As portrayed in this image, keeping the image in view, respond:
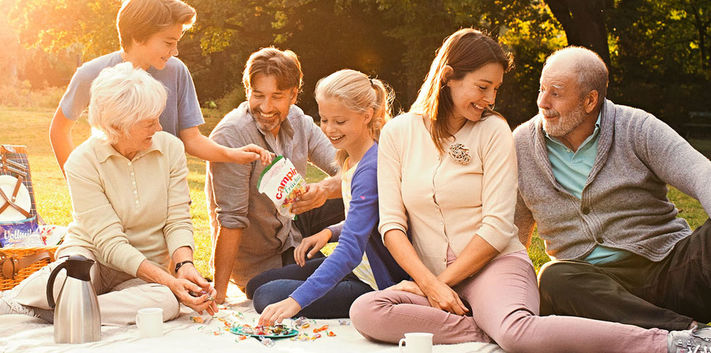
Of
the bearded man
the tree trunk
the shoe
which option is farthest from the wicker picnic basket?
the tree trunk

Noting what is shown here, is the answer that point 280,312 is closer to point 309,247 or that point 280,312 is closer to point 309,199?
point 309,247

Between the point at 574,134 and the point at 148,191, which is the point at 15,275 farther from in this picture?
the point at 574,134

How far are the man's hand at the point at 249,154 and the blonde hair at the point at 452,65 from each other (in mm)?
986

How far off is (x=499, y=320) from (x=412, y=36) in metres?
16.1

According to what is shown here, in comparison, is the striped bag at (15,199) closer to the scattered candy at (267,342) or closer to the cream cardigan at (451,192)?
the scattered candy at (267,342)

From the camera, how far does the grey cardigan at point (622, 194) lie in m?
3.70

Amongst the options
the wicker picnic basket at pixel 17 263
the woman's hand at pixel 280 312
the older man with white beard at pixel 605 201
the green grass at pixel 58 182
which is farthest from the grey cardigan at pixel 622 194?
the wicker picnic basket at pixel 17 263

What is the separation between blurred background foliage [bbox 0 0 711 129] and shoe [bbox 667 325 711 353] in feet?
45.8

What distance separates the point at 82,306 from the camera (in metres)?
3.56

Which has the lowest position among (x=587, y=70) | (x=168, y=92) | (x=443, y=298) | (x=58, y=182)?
(x=58, y=182)

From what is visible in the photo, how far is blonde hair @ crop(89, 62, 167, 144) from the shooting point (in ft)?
12.8

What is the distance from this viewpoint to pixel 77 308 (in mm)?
3555

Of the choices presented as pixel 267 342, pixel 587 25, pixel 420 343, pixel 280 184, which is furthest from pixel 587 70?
pixel 587 25

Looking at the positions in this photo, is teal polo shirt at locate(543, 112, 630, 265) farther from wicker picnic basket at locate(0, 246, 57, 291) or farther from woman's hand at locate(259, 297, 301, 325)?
wicker picnic basket at locate(0, 246, 57, 291)
